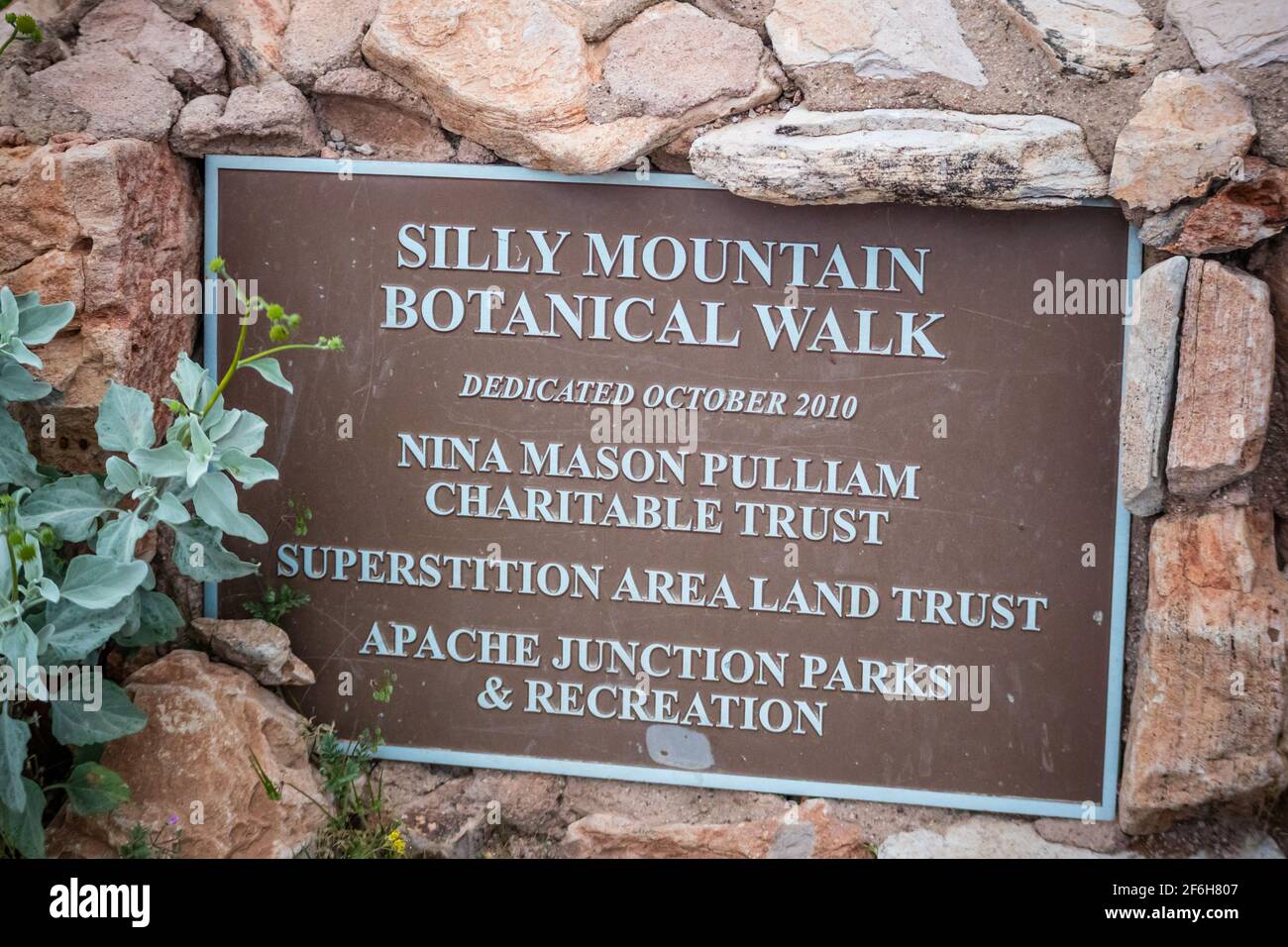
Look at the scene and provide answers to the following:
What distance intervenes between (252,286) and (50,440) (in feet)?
2.19

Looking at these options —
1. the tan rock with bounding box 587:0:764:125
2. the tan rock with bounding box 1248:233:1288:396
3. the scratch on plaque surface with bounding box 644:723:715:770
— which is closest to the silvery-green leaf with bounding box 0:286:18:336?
the tan rock with bounding box 587:0:764:125

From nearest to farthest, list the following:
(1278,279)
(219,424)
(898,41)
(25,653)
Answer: (25,653) < (219,424) < (1278,279) < (898,41)

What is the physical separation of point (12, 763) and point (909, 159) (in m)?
2.47

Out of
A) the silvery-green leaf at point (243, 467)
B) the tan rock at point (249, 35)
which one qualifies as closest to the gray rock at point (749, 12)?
the tan rock at point (249, 35)

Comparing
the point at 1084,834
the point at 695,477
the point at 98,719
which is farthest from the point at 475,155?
the point at 1084,834

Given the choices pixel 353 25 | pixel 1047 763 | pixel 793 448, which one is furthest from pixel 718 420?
pixel 353 25

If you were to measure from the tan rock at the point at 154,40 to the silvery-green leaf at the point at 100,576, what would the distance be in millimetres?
1392

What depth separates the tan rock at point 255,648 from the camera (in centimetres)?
293

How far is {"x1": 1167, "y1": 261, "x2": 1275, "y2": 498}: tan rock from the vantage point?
2529 mm

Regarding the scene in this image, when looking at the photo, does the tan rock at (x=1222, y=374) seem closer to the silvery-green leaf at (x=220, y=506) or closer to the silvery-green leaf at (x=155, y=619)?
the silvery-green leaf at (x=220, y=506)

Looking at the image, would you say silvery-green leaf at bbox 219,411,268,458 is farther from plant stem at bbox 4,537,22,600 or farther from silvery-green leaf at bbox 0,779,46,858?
silvery-green leaf at bbox 0,779,46,858

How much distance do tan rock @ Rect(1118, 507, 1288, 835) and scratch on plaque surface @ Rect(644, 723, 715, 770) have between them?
44.0 inches

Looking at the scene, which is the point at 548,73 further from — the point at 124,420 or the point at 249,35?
the point at 124,420

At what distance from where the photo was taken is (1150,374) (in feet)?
8.54
